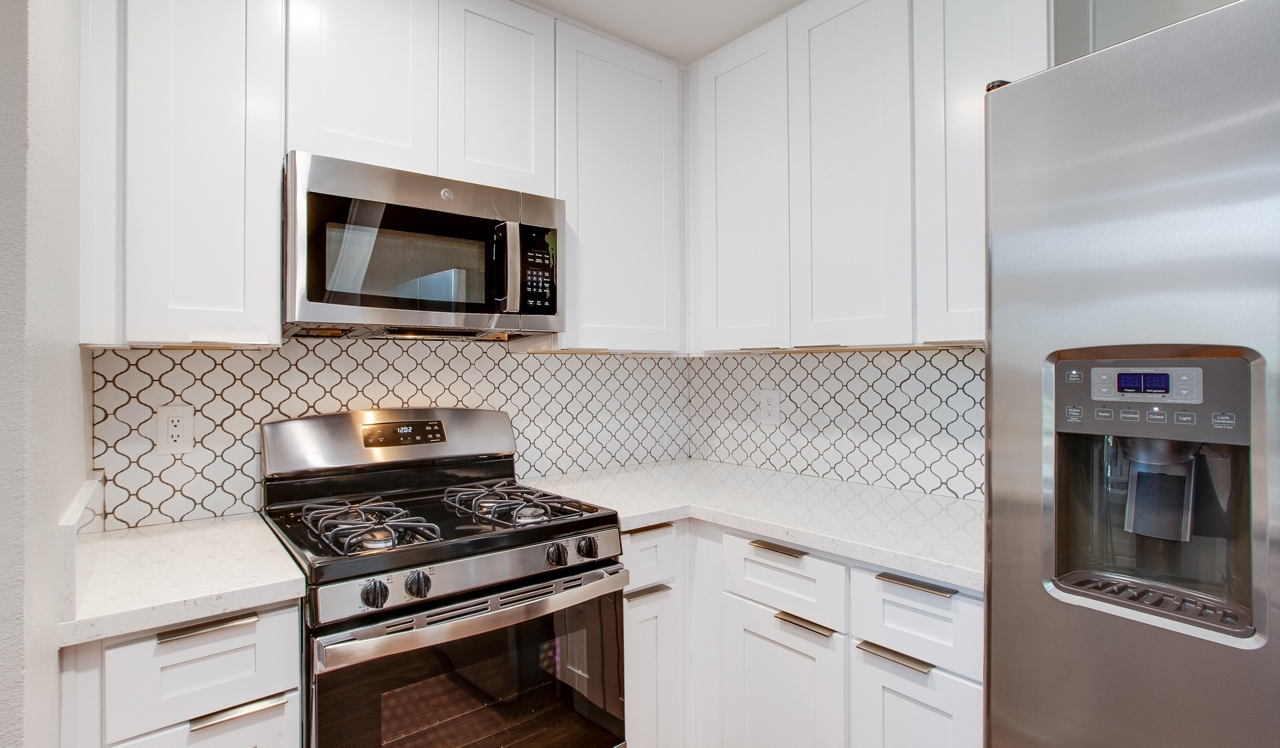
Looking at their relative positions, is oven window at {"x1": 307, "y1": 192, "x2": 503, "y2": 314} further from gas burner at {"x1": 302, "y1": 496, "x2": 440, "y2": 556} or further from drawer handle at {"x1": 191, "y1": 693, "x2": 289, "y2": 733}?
drawer handle at {"x1": 191, "y1": 693, "x2": 289, "y2": 733}

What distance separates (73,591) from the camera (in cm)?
99

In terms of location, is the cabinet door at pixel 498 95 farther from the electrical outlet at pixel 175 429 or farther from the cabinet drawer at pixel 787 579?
the cabinet drawer at pixel 787 579

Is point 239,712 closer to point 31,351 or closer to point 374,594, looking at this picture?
point 374,594

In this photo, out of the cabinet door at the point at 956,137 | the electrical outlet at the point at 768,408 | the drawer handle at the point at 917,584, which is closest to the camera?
the drawer handle at the point at 917,584

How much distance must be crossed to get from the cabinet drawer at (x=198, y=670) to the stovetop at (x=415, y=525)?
13 centimetres

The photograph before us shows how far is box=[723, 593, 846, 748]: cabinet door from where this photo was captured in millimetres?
1480

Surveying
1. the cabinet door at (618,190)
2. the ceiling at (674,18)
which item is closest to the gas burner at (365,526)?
the cabinet door at (618,190)

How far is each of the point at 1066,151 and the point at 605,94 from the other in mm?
1438

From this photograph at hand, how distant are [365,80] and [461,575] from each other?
1.23m

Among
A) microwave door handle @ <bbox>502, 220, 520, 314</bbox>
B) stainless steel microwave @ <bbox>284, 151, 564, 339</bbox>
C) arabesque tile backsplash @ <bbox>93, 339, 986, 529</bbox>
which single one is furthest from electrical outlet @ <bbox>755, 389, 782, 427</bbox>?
microwave door handle @ <bbox>502, 220, 520, 314</bbox>

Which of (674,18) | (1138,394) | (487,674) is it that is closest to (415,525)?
(487,674)

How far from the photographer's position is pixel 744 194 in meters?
2.04

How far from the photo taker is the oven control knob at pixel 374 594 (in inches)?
46.9

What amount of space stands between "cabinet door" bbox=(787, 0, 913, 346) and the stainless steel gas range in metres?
0.87
